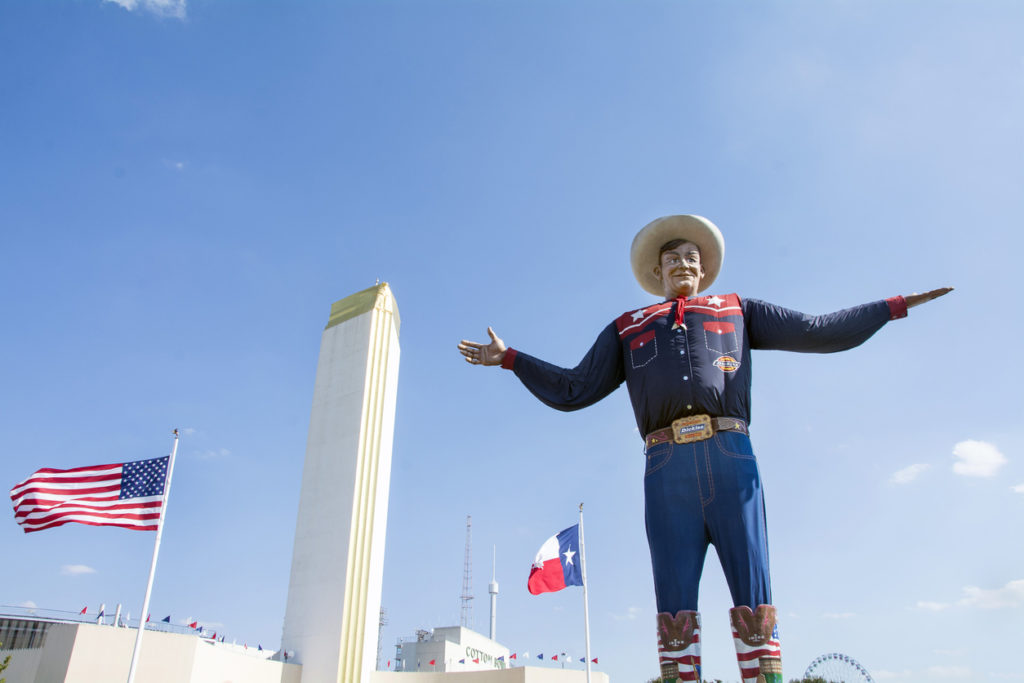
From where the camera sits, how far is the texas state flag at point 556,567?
645 inches

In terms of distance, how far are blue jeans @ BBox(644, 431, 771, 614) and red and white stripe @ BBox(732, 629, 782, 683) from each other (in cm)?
28

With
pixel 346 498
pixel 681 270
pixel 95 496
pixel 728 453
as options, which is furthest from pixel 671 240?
pixel 346 498

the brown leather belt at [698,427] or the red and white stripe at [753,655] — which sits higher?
the brown leather belt at [698,427]

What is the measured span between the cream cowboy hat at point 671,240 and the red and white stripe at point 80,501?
9.30 m

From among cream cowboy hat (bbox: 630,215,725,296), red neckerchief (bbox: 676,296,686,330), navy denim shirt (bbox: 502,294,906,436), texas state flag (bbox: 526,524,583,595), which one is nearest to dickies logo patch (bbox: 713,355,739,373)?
navy denim shirt (bbox: 502,294,906,436)

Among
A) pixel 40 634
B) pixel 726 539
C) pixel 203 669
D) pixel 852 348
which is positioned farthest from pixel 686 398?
pixel 40 634

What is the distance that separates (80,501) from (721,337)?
1033 cm

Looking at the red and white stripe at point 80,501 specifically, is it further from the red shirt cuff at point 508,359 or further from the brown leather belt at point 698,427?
the brown leather belt at point 698,427

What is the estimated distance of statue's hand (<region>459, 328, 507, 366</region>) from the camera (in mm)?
6117

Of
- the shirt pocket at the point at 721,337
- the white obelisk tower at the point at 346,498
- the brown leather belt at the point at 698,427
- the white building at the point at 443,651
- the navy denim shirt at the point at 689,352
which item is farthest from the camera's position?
the white building at the point at 443,651

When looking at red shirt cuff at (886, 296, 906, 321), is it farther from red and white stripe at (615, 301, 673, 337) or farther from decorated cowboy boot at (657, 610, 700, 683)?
→ decorated cowboy boot at (657, 610, 700, 683)

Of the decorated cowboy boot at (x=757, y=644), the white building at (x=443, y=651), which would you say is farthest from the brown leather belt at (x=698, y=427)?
the white building at (x=443, y=651)

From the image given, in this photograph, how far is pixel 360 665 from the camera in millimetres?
22875

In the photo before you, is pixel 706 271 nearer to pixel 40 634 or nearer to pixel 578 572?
pixel 578 572
